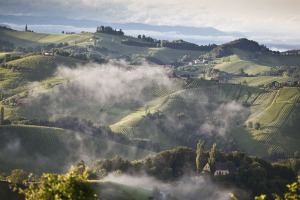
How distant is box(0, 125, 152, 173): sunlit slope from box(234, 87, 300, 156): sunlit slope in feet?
139

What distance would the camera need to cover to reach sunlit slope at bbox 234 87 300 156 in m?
132

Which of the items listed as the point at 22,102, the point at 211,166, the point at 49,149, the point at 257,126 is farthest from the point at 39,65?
the point at 211,166

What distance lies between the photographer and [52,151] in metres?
102

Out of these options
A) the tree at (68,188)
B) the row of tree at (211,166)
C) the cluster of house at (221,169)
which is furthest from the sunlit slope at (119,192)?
the tree at (68,188)

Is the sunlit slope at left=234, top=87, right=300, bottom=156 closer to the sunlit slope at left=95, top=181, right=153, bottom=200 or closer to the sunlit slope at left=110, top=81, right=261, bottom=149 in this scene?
the sunlit slope at left=110, top=81, right=261, bottom=149

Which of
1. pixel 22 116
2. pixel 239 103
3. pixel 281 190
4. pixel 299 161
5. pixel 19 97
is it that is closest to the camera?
pixel 281 190

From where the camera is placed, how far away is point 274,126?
142 metres

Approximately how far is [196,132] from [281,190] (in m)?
66.9

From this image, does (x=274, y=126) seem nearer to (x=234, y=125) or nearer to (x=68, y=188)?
(x=234, y=125)

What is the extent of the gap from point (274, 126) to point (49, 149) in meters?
86.4

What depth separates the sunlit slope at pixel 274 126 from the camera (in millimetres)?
132250

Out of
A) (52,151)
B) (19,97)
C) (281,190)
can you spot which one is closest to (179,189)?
(281,190)

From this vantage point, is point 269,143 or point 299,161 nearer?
point 299,161

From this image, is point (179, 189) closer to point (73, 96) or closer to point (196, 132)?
point (196, 132)
